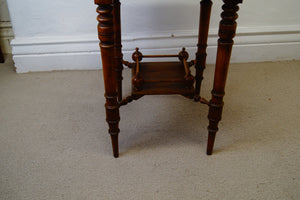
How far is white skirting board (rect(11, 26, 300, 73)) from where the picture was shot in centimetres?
202

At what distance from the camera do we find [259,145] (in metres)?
1.37

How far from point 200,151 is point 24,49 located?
144 cm

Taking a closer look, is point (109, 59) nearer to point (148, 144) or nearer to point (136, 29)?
point (148, 144)

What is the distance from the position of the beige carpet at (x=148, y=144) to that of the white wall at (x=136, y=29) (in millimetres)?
210

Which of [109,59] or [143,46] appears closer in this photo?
[109,59]

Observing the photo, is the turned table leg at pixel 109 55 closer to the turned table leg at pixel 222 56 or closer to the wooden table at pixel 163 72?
the wooden table at pixel 163 72

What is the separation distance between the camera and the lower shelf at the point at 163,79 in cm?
133

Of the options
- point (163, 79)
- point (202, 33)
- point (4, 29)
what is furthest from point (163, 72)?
point (4, 29)

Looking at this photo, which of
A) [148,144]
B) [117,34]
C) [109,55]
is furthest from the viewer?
[117,34]

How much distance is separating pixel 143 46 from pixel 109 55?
102cm

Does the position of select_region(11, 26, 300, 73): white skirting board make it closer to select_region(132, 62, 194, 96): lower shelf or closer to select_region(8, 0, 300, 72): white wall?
select_region(8, 0, 300, 72): white wall

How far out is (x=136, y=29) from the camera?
6.66ft

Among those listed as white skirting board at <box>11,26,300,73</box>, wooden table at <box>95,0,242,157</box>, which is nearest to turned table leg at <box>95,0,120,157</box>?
wooden table at <box>95,0,242,157</box>

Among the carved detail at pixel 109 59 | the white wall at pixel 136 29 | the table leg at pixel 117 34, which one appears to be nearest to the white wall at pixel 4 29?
A: the white wall at pixel 136 29
